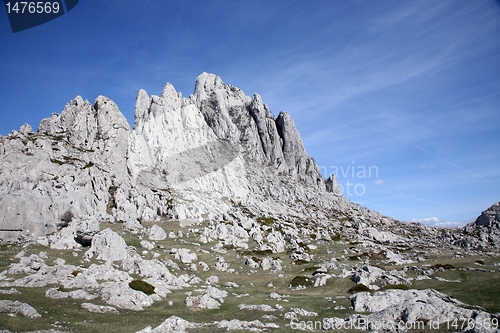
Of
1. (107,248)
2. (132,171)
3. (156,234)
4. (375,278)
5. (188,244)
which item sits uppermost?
(132,171)

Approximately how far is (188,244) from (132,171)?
65.7m

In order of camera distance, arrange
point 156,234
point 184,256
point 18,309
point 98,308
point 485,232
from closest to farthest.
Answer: point 18,309, point 98,308, point 184,256, point 156,234, point 485,232

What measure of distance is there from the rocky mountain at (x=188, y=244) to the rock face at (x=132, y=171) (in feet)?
1.84

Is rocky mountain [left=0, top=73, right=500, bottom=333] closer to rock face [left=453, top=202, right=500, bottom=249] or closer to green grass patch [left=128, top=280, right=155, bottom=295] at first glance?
green grass patch [left=128, top=280, right=155, bottom=295]

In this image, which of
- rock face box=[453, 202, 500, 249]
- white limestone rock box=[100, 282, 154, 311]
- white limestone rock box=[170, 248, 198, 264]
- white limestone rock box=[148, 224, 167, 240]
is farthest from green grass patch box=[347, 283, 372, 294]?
rock face box=[453, 202, 500, 249]

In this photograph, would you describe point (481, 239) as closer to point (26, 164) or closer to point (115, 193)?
point (115, 193)

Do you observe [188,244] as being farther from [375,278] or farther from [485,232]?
[485,232]

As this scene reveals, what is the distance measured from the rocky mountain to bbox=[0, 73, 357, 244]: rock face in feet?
1.84

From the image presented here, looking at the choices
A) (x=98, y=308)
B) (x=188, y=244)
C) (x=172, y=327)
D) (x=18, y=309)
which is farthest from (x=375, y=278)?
(x=188, y=244)

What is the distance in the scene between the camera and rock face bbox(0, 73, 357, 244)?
246 feet

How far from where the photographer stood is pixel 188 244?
8119cm

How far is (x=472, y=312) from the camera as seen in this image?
2709cm

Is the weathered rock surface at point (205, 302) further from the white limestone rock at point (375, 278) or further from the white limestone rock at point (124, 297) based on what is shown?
the white limestone rock at point (375, 278)

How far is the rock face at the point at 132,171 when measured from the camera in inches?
2958
